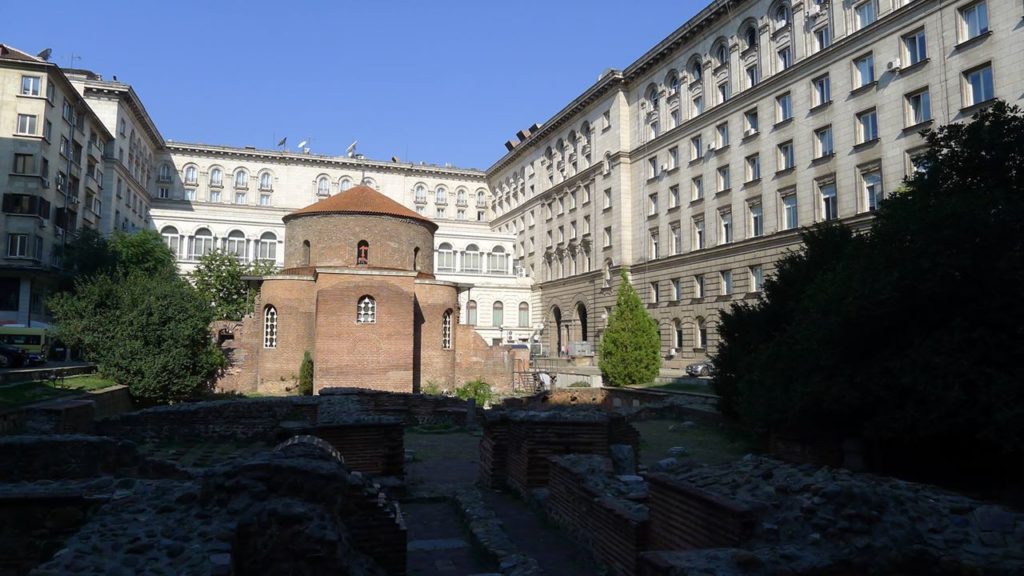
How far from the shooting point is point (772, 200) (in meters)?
30.1

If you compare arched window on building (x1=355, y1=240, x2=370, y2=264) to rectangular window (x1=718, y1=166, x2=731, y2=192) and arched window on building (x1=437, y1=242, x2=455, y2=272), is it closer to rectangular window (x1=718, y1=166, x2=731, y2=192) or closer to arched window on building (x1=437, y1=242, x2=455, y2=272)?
rectangular window (x1=718, y1=166, x2=731, y2=192)

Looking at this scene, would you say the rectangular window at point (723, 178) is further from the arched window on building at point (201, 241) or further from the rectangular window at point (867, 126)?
the arched window on building at point (201, 241)

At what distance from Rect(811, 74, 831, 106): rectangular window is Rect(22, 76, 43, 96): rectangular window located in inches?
1459

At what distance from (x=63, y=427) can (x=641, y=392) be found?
19090 mm

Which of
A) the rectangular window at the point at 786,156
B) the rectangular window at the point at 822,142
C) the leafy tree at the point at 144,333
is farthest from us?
the rectangular window at the point at 786,156

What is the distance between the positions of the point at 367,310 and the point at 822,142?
20.3 meters

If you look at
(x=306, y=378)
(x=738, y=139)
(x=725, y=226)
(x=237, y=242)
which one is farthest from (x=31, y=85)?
(x=725, y=226)

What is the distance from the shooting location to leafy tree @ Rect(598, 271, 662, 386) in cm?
2881

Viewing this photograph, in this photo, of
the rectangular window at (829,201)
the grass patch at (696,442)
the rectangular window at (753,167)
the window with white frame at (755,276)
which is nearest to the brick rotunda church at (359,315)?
the grass patch at (696,442)

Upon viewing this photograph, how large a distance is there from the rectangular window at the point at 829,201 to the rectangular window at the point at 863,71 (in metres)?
4.03

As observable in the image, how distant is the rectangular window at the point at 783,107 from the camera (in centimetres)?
2969

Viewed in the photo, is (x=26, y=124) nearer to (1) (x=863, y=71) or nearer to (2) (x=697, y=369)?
(2) (x=697, y=369)

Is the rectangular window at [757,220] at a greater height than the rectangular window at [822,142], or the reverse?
the rectangular window at [822,142]

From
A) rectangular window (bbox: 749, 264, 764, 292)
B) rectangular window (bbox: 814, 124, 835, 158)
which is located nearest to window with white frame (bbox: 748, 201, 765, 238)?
rectangular window (bbox: 749, 264, 764, 292)
